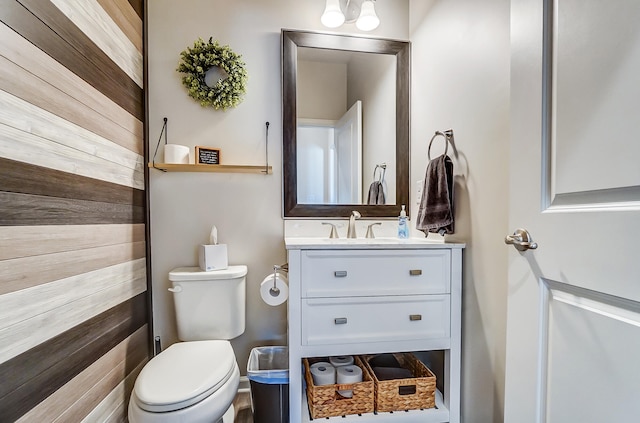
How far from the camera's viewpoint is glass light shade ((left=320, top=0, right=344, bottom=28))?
1688mm

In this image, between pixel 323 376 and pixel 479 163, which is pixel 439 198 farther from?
pixel 323 376

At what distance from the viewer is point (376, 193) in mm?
1887

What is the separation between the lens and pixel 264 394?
1369mm

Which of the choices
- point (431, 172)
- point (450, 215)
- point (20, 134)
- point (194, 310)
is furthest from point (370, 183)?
point (20, 134)

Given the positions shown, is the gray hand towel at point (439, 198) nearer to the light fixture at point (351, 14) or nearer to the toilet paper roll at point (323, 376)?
the toilet paper roll at point (323, 376)

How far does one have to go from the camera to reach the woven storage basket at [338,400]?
51.7 inches

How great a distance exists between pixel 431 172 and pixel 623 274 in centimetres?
93

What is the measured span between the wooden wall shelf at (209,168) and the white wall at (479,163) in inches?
40.0

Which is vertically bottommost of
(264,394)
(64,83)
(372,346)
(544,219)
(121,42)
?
(264,394)

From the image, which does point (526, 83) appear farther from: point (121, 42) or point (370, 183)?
point (121, 42)

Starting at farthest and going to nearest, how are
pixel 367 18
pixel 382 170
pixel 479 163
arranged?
pixel 382 170 < pixel 367 18 < pixel 479 163

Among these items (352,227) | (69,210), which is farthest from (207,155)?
(352,227)

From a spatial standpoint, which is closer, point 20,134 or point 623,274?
point 623,274

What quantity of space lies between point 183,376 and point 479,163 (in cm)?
151
